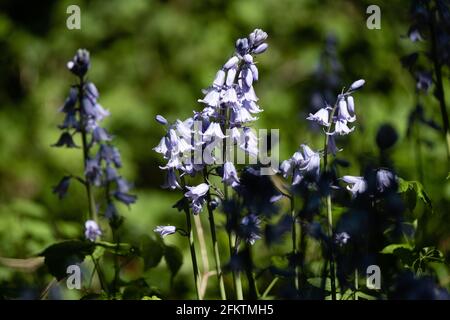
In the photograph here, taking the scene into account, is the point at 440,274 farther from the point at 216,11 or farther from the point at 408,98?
the point at 216,11

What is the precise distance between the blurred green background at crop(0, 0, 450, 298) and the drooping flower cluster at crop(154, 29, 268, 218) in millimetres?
3581

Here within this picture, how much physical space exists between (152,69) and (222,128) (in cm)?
449

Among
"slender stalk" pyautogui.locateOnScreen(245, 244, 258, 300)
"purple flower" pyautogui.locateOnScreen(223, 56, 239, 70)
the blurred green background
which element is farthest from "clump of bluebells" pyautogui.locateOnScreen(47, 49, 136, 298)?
the blurred green background

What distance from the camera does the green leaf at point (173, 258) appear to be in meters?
2.52

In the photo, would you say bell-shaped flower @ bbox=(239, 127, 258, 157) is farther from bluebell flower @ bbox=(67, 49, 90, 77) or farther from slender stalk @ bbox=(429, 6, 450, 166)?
slender stalk @ bbox=(429, 6, 450, 166)

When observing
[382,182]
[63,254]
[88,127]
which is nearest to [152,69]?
[88,127]

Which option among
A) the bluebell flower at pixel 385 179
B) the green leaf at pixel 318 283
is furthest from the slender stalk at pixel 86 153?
→ the bluebell flower at pixel 385 179

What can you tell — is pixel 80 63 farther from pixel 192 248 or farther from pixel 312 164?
pixel 312 164

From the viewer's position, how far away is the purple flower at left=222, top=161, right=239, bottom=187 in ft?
6.77

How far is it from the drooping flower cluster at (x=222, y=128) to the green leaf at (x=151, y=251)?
0.44 metres

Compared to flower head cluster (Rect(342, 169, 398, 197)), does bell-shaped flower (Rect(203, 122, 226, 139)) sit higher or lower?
higher
